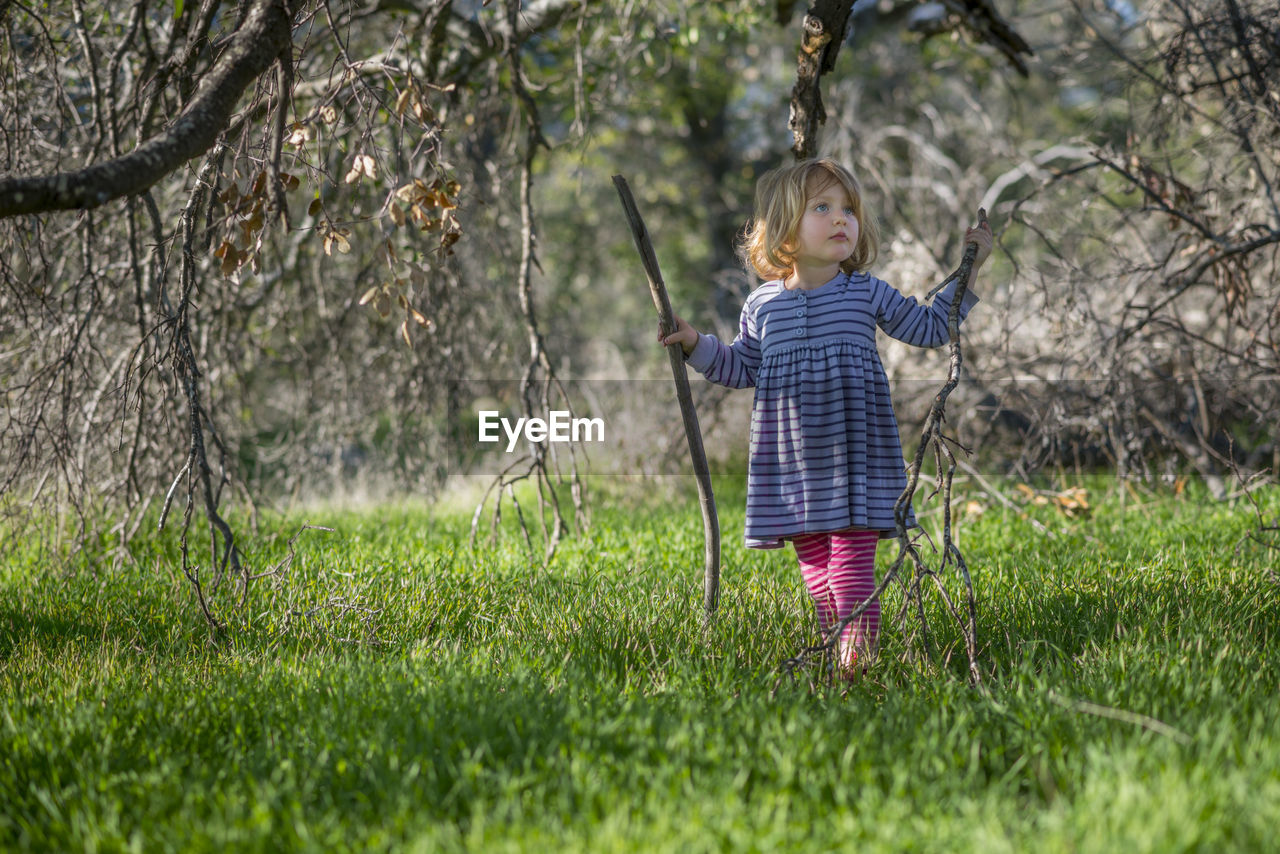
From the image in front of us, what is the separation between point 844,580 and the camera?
9.96 feet

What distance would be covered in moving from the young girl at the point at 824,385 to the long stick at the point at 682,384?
0.26 feet

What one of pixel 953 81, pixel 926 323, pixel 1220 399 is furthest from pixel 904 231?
pixel 953 81

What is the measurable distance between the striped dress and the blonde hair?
0.14 metres

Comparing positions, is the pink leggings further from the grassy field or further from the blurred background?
the blurred background

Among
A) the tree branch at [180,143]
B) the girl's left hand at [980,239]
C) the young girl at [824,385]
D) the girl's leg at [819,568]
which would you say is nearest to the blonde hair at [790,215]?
the young girl at [824,385]

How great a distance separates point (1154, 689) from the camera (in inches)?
95.3

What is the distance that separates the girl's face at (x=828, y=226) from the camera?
312 centimetres

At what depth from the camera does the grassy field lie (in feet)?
6.09

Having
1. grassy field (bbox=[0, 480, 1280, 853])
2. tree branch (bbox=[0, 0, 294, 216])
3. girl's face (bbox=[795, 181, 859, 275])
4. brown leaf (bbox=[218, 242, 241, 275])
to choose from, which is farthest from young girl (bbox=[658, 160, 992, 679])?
tree branch (bbox=[0, 0, 294, 216])

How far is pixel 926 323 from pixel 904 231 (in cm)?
520

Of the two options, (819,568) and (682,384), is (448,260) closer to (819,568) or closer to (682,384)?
(682,384)

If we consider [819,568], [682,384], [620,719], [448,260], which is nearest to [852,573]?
[819,568]

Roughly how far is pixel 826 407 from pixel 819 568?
0.54 meters

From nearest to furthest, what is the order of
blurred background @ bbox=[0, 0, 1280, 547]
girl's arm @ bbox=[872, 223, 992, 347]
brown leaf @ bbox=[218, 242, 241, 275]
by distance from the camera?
brown leaf @ bbox=[218, 242, 241, 275] < girl's arm @ bbox=[872, 223, 992, 347] < blurred background @ bbox=[0, 0, 1280, 547]
